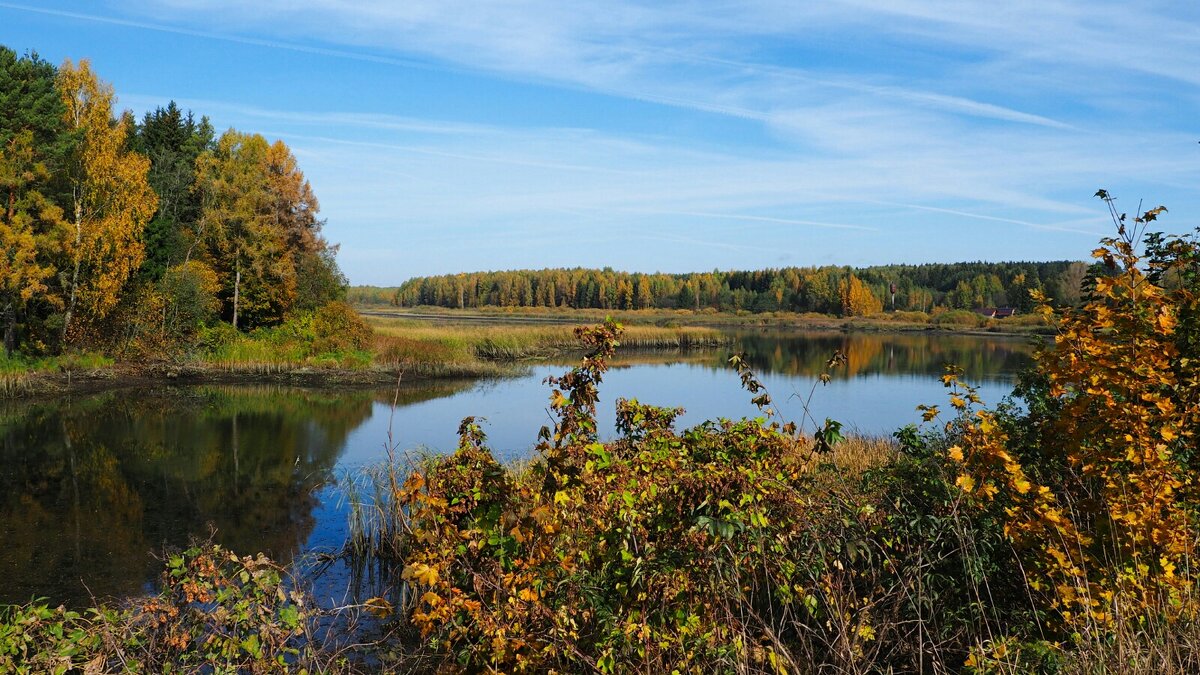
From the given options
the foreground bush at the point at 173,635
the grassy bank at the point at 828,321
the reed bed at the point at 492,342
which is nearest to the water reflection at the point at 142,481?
the foreground bush at the point at 173,635

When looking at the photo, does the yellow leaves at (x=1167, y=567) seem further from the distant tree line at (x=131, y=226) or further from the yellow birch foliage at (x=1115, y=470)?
the distant tree line at (x=131, y=226)

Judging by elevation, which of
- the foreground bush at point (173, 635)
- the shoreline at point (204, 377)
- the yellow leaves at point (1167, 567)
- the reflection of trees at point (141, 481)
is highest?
the yellow leaves at point (1167, 567)

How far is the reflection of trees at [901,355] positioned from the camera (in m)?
37.9

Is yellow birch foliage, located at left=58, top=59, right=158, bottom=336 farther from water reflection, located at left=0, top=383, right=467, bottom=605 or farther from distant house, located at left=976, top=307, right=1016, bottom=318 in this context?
distant house, located at left=976, top=307, right=1016, bottom=318

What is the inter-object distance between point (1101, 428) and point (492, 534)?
128 inches

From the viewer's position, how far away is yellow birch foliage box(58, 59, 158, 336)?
26.5 metres

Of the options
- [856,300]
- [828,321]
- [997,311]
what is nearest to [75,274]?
[828,321]

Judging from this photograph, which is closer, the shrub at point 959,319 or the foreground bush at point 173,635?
the foreground bush at point 173,635

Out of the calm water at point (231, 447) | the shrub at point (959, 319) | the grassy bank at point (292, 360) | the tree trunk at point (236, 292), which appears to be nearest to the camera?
the calm water at point (231, 447)

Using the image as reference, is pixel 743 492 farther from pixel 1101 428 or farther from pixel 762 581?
pixel 1101 428

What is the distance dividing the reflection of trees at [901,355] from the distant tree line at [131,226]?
1998cm

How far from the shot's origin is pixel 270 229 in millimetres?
35000

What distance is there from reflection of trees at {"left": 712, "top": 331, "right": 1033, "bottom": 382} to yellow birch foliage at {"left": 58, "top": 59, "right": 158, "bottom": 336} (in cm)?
2099

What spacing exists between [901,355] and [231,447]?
134ft
